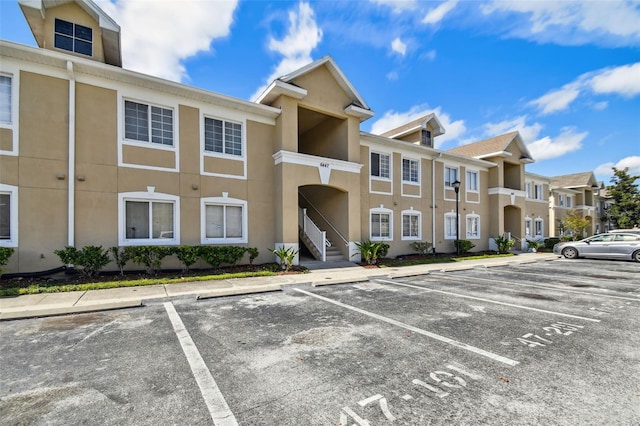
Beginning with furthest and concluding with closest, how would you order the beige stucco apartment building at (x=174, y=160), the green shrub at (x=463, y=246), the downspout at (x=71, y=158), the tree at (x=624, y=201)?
the tree at (x=624, y=201)
the green shrub at (x=463, y=246)
the downspout at (x=71, y=158)
the beige stucco apartment building at (x=174, y=160)

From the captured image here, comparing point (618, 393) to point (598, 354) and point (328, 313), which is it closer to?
point (598, 354)

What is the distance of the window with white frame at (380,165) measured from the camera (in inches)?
665

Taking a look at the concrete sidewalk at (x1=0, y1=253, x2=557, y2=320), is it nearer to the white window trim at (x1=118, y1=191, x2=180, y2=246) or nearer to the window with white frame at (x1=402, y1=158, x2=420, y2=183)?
the white window trim at (x1=118, y1=191, x2=180, y2=246)

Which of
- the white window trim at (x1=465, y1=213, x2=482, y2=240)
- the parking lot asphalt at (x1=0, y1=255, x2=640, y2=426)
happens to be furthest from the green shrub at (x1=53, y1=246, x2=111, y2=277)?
the white window trim at (x1=465, y1=213, x2=482, y2=240)

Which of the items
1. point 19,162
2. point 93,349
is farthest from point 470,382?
point 19,162

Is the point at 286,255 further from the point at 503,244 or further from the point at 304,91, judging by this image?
the point at 503,244

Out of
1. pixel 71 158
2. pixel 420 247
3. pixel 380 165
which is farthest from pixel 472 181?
pixel 71 158

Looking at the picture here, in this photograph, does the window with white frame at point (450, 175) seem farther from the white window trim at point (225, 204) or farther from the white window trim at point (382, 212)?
the white window trim at point (225, 204)

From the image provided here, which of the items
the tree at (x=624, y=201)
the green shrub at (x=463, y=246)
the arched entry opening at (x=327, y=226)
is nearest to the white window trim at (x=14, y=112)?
the arched entry opening at (x=327, y=226)

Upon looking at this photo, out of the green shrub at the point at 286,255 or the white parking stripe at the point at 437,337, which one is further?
the green shrub at the point at 286,255

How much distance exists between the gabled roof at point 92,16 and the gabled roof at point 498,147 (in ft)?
76.8

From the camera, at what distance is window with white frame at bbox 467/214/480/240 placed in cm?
2152

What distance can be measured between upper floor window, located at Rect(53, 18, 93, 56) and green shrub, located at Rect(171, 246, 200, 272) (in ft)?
25.2

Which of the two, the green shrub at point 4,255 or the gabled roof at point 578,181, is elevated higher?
the gabled roof at point 578,181
